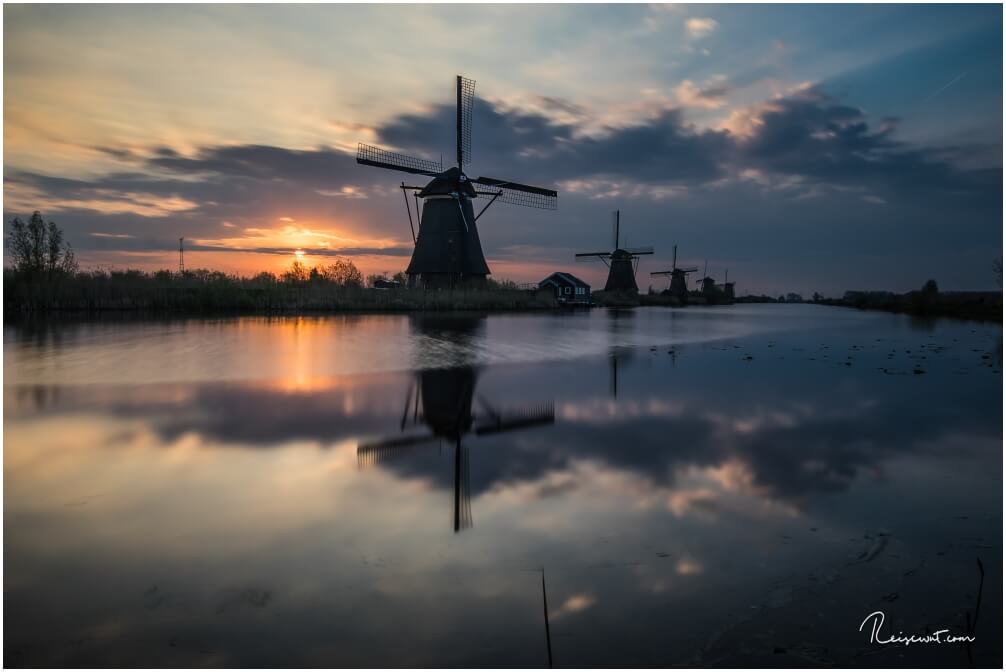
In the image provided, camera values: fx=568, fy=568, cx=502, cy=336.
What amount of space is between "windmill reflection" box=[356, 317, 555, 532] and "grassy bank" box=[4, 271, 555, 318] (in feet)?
84.9

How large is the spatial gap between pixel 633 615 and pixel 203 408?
25.0ft

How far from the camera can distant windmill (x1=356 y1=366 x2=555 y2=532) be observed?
221 inches

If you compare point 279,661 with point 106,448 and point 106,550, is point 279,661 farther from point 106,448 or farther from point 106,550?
point 106,448

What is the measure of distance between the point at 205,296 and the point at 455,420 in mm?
31826

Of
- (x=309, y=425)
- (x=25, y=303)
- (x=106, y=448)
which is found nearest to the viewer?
(x=106, y=448)

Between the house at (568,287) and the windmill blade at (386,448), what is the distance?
50.6m

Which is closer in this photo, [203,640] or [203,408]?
[203,640]

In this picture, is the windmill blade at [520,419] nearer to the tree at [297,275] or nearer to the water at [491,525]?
the water at [491,525]

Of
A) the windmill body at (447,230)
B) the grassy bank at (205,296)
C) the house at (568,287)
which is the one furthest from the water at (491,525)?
the house at (568,287)

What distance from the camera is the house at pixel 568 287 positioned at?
5766cm

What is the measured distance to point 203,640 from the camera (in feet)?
9.45

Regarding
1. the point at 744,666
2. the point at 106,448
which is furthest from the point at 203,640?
the point at 106,448
